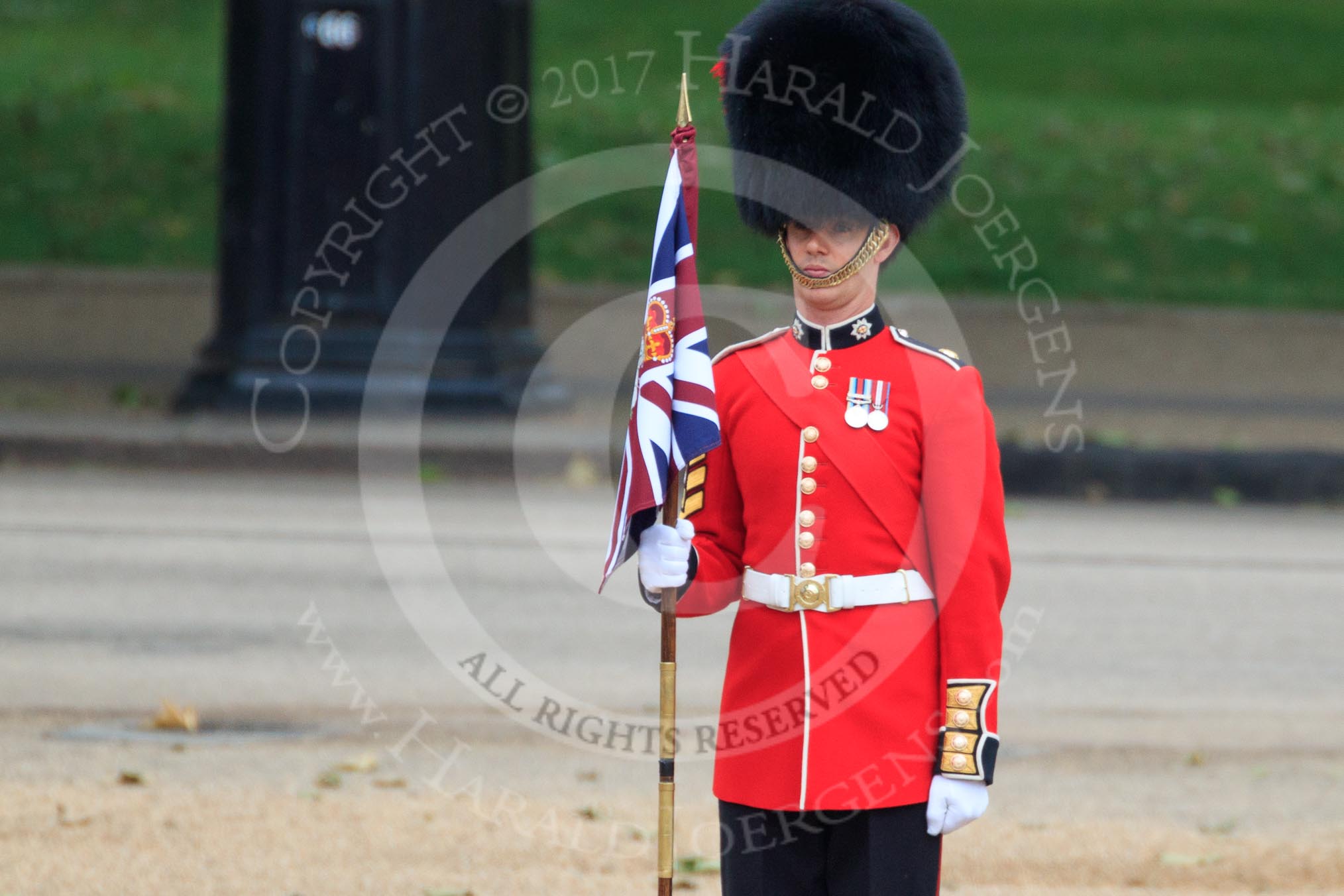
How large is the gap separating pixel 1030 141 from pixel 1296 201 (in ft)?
9.97

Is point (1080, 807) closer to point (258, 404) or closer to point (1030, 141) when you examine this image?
point (258, 404)

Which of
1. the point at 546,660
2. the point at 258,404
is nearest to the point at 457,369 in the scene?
the point at 258,404

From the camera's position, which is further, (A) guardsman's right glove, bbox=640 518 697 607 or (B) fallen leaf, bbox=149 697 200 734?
(B) fallen leaf, bbox=149 697 200 734

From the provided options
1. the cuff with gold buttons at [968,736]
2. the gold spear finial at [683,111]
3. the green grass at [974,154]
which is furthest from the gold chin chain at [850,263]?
the green grass at [974,154]

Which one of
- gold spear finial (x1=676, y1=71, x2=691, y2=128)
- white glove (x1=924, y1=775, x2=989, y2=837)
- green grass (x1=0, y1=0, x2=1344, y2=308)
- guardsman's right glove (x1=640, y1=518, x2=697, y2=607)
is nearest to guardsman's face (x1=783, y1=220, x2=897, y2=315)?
gold spear finial (x1=676, y1=71, x2=691, y2=128)

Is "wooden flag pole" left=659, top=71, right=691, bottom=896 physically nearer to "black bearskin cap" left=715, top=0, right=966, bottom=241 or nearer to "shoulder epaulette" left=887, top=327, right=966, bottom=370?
"black bearskin cap" left=715, top=0, right=966, bottom=241

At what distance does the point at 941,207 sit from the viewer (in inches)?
141

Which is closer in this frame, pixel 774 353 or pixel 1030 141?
pixel 774 353

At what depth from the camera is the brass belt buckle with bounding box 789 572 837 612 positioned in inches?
127

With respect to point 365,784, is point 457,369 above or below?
above

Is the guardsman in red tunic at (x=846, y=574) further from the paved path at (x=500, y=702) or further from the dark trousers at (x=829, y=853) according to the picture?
the paved path at (x=500, y=702)

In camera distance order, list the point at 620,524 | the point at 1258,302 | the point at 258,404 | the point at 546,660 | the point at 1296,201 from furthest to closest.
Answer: the point at 1296,201, the point at 1258,302, the point at 258,404, the point at 546,660, the point at 620,524

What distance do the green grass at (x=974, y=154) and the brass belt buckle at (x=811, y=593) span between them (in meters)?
12.8

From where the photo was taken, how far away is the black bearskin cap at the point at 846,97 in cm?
342
